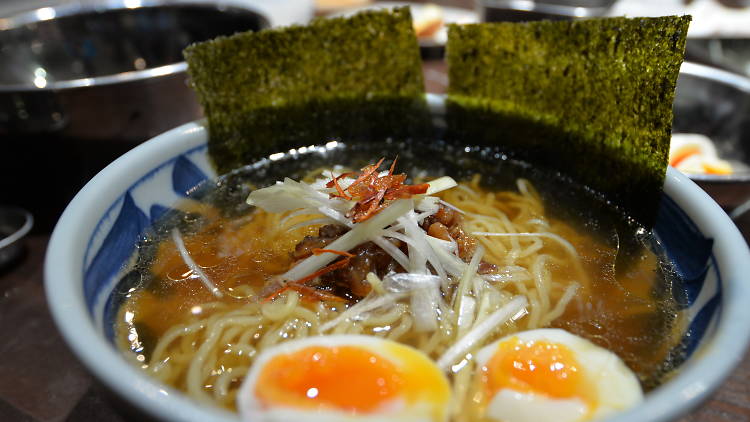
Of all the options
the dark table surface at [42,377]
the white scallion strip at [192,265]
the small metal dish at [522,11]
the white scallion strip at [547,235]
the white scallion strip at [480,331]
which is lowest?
the dark table surface at [42,377]

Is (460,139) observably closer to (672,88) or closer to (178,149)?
(672,88)

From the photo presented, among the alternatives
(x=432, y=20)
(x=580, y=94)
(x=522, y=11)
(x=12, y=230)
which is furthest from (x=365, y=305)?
(x=432, y=20)

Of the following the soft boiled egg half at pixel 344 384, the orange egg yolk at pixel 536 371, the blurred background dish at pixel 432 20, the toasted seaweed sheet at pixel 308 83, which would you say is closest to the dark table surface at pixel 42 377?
the orange egg yolk at pixel 536 371

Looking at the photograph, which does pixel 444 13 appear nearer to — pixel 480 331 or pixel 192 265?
pixel 192 265

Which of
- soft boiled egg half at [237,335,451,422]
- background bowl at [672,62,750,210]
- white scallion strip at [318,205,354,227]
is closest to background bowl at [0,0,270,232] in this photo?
white scallion strip at [318,205,354,227]

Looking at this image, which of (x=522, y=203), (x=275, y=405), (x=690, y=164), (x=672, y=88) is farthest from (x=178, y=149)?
(x=690, y=164)

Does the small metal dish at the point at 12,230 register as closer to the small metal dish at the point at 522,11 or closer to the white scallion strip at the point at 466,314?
the white scallion strip at the point at 466,314

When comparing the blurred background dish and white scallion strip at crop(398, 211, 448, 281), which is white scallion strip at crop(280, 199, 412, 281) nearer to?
white scallion strip at crop(398, 211, 448, 281)
